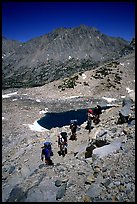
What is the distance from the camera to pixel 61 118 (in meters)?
61.0

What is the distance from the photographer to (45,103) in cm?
7094

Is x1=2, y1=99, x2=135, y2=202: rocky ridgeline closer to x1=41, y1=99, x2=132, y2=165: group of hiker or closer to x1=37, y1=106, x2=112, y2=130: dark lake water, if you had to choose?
x1=41, y1=99, x2=132, y2=165: group of hiker

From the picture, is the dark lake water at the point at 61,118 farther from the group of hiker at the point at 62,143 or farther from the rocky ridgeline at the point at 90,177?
the rocky ridgeline at the point at 90,177

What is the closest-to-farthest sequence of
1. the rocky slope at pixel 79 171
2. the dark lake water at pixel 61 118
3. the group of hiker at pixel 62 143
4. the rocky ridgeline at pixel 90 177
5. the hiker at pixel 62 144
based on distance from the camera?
1. the rocky ridgeline at pixel 90 177
2. the rocky slope at pixel 79 171
3. the group of hiker at pixel 62 143
4. the hiker at pixel 62 144
5. the dark lake water at pixel 61 118

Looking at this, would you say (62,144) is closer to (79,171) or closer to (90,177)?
(79,171)

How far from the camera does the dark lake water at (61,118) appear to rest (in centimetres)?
5559

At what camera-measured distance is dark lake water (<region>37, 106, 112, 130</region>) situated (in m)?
55.6

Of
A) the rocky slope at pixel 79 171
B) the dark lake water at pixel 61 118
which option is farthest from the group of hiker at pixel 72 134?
the dark lake water at pixel 61 118

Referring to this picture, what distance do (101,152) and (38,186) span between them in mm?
4744

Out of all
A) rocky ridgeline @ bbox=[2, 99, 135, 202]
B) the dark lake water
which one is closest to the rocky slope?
rocky ridgeline @ bbox=[2, 99, 135, 202]

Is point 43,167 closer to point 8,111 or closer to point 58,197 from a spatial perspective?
point 58,197

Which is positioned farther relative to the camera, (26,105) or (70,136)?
(26,105)

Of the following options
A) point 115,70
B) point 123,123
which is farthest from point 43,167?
point 115,70

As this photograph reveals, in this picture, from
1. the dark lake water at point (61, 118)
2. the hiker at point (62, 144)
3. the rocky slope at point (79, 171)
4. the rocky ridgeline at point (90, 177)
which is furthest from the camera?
the dark lake water at point (61, 118)
